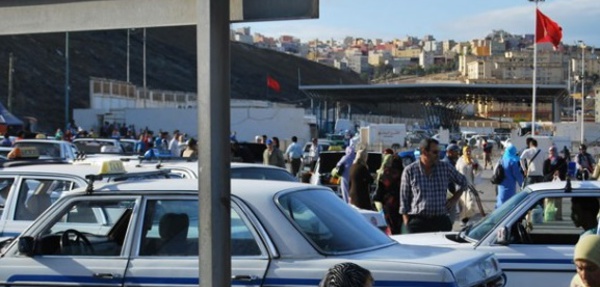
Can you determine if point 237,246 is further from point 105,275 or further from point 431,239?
point 431,239

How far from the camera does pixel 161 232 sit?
712 centimetres

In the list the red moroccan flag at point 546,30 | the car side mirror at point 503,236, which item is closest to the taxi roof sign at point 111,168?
the car side mirror at point 503,236

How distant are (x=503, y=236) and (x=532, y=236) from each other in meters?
0.75

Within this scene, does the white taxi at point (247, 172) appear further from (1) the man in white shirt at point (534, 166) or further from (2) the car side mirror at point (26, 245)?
(1) the man in white shirt at point (534, 166)

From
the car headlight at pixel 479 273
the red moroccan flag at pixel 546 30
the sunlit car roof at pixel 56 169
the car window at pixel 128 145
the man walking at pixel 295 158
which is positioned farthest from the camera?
the red moroccan flag at pixel 546 30

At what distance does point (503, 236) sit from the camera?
29.9 feet

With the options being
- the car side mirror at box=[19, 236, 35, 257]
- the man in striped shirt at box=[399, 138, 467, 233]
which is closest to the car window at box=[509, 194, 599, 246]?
the man in striped shirt at box=[399, 138, 467, 233]

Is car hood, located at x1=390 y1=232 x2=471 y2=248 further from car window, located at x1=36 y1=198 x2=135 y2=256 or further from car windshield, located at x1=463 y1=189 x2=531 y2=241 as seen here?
car window, located at x1=36 y1=198 x2=135 y2=256

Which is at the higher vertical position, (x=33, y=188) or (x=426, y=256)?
(x=33, y=188)

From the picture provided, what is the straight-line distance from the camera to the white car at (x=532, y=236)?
354 inches

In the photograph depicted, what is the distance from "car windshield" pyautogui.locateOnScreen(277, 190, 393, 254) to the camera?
6.84 metres

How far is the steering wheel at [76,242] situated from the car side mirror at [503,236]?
3587 millimetres

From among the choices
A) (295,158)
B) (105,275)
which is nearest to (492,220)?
(105,275)

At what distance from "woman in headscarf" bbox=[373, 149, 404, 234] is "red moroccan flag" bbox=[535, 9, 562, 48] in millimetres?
33410
